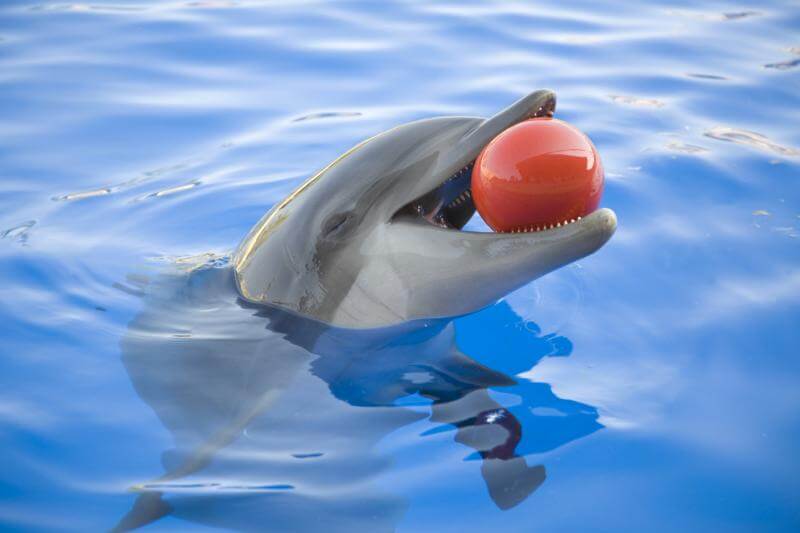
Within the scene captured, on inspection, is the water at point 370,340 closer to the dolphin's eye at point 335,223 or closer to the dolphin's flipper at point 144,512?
the dolphin's flipper at point 144,512

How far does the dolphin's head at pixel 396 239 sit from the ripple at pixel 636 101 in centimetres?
484

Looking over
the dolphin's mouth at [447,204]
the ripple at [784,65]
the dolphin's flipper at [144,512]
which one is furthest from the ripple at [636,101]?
the dolphin's flipper at [144,512]

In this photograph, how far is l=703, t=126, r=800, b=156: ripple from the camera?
815cm

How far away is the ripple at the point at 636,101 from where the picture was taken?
9.28 metres

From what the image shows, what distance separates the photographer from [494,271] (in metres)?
4.46

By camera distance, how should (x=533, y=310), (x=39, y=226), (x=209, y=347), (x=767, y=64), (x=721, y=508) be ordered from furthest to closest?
(x=767, y=64) → (x=39, y=226) → (x=533, y=310) → (x=209, y=347) → (x=721, y=508)

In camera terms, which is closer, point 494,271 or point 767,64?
point 494,271

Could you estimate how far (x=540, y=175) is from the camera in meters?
4.23

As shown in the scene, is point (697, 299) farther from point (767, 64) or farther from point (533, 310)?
point (767, 64)

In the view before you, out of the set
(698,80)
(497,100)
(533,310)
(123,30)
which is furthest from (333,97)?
(533,310)

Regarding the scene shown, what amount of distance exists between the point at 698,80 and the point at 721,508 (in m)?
6.59

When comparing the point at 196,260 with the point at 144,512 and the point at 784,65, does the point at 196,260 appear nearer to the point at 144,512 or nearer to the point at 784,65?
the point at 144,512

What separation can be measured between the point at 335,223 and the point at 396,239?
37cm

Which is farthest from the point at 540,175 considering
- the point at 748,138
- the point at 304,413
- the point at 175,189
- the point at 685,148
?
the point at 748,138
